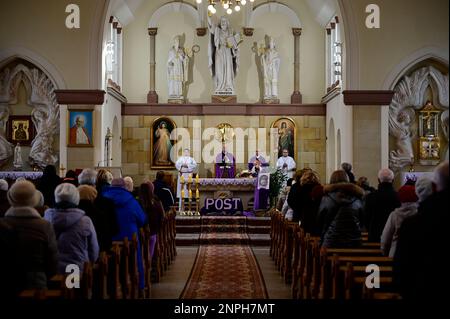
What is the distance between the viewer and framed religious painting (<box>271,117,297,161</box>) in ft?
71.5

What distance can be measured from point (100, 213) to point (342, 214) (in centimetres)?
244

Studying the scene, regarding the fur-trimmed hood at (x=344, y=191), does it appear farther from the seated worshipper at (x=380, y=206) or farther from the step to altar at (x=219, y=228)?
the step to altar at (x=219, y=228)

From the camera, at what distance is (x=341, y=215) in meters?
7.02

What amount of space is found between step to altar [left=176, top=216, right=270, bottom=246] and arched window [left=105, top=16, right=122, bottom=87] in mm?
5317

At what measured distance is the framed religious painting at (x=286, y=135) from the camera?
2178 centimetres

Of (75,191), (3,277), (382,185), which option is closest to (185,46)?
(382,185)

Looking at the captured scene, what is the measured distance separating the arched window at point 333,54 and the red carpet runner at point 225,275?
7.11 metres

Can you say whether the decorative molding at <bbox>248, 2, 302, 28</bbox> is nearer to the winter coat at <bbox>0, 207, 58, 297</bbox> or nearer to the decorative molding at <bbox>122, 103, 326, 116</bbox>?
the decorative molding at <bbox>122, 103, 326, 116</bbox>

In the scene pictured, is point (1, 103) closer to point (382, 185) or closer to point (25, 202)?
point (382, 185)

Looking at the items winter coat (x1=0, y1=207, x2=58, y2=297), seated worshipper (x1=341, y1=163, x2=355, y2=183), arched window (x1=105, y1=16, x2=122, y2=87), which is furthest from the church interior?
seated worshipper (x1=341, y1=163, x2=355, y2=183)

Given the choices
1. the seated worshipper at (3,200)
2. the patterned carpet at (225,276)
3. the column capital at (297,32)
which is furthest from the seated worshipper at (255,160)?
the seated worshipper at (3,200)

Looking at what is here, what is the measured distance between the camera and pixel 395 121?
56.0 ft
